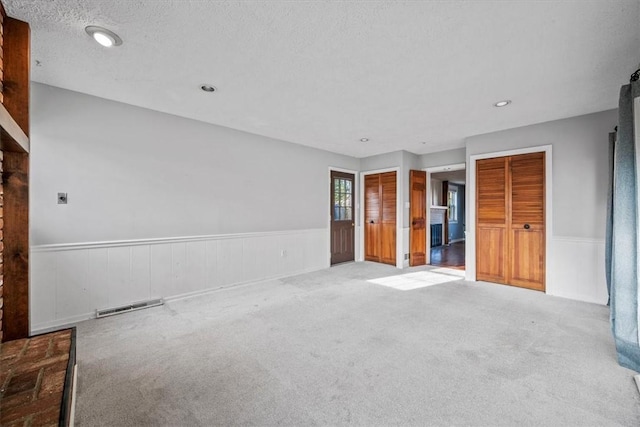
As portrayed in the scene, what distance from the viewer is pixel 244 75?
2.63 metres

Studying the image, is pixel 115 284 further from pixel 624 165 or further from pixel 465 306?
pixel 624 165

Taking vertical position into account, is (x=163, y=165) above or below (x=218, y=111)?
below

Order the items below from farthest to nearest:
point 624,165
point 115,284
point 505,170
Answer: point 505,170 < point 115,284 < point 624,165

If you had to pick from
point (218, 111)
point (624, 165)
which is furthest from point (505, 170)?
point (218, 111)

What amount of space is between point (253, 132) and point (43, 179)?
257cm

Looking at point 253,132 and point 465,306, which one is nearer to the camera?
point 465,306

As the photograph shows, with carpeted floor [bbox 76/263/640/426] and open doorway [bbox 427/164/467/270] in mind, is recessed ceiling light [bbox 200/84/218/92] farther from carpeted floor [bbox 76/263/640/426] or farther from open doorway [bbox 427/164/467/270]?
open doorway [bbox 427/164/467/270]

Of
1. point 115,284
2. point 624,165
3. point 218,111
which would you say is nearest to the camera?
point 624,165

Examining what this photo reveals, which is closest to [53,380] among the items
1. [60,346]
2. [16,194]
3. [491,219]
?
[60,346]

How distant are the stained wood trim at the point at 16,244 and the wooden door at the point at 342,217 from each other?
181 inches

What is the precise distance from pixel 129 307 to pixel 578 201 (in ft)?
19.1

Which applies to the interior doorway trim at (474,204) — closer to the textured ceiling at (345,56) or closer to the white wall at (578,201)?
the white wall at (578,201)

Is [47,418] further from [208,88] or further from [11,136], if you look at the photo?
[208,88]

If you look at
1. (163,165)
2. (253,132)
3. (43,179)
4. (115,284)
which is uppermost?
(253,132)
